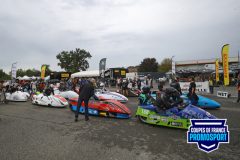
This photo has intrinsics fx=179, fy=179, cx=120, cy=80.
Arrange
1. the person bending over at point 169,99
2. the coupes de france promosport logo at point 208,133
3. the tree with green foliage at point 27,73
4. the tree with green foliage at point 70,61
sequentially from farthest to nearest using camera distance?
the tree with green foliage at point 27,73
the tree with green foliage at point 70,61
the person bending over at point 169,99
the coupes de france promosport logo at point 208,133

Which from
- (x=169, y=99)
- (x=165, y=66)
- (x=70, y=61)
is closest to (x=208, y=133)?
(x=169, y=99)

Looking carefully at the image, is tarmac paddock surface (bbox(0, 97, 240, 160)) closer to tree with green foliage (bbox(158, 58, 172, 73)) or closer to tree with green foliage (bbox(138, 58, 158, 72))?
tree with green foliage (bbox(138, 58, 158, 72))

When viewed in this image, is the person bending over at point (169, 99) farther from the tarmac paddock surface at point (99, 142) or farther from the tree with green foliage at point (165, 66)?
the tree with green foliage at point (165, 66)

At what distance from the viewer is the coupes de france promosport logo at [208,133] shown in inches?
79.7

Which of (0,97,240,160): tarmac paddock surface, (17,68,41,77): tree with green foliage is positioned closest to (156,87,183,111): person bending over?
(0,97,240,160): tarmac paddock surface

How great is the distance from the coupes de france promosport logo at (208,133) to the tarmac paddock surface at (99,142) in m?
1.69

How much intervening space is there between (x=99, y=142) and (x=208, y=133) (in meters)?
3.02

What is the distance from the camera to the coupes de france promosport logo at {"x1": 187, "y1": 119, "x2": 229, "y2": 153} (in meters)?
2.03

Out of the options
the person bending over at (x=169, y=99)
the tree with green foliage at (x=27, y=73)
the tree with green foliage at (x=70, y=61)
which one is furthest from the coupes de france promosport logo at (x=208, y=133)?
the tree with green foliage at (x=27, y=73)

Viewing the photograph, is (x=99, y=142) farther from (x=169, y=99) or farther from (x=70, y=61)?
(x=70, y=61)

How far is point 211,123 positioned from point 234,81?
97.7ft

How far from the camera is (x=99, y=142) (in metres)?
4.50

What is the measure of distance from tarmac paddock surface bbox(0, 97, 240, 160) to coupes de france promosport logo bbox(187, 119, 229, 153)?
5.55 ft

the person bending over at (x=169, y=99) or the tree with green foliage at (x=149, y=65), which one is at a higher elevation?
the tree with green foliage at (x=149, y=65)
